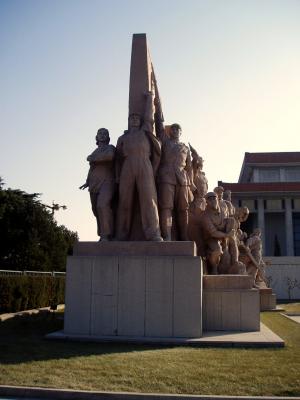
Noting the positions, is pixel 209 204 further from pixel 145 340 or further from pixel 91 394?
pixel 91 394

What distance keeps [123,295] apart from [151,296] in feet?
1.63

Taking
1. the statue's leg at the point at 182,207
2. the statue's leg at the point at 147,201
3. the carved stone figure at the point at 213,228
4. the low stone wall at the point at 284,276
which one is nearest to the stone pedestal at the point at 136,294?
the statue's leg at the point at 147,201

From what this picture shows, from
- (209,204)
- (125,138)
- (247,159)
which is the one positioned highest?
(247,159)

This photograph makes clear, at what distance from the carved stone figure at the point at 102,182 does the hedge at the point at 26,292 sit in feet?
16.3

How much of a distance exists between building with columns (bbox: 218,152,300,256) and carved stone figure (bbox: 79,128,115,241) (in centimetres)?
3390

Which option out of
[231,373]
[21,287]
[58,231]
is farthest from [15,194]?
[231,373]

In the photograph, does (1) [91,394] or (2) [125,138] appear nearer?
(1) [91,394]

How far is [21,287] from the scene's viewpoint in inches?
653

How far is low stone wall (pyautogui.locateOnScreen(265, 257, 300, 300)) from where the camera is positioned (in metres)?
34.2

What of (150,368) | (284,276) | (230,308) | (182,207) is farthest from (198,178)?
(284,276)

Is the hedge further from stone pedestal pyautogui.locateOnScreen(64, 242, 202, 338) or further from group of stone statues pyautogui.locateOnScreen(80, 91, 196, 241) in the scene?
stone pedestal pyautogui.locateOnScreen(64, 242, 202, 338)

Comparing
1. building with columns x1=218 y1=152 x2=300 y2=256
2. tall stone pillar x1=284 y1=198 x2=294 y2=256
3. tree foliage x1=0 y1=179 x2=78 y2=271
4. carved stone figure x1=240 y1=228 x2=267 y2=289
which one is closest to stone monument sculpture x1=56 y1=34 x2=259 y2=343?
carved stone figure x1=240 y1=228 x2=267 y2=289

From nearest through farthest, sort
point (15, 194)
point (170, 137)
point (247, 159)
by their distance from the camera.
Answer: point (170, 137), point (15, 194), point (247, 159)

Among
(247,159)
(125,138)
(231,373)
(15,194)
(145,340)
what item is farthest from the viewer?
(247,159)
